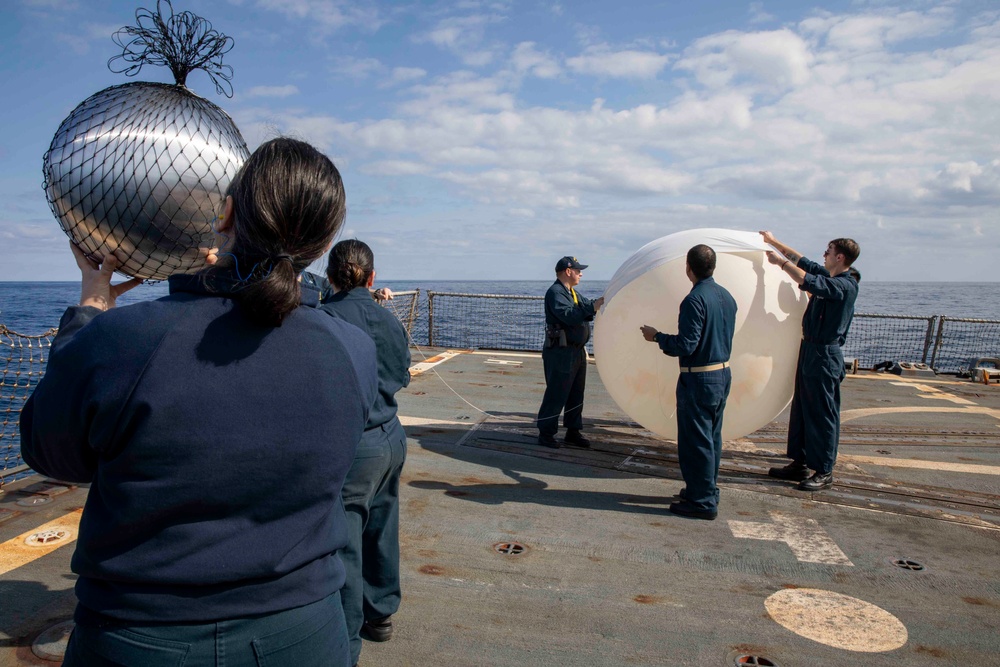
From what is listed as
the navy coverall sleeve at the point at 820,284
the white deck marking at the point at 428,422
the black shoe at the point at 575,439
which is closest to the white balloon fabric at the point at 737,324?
the navy coverall sleeve at the point at 820,284

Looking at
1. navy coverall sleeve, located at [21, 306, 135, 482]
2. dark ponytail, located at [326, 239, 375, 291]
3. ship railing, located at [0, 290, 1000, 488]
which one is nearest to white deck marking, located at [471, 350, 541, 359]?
ship railing, located at [0, 290, 1000, 488]

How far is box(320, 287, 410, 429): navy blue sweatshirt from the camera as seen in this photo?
9.68 feet

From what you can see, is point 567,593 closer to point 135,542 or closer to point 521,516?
point 521,516

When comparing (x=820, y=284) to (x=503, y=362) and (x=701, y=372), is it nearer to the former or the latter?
(x=701, y=372)

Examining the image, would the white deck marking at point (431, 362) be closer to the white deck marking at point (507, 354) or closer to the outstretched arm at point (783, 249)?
the white deck marking at point (507, 354)

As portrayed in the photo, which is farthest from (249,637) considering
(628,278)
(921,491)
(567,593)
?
(921,491)

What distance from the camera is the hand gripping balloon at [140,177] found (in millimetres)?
1902

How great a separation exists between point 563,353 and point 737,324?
1.86 m

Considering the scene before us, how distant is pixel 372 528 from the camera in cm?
297

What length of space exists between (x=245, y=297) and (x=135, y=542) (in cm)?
53

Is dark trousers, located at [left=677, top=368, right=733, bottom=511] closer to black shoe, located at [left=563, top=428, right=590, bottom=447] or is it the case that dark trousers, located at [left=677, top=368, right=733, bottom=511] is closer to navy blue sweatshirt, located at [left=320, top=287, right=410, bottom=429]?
black shoe, located at [left=563, top=428, right=590, bottom=447]

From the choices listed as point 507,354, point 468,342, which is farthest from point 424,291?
point 468,342

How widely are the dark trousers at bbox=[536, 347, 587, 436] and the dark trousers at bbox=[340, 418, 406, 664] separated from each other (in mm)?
3394

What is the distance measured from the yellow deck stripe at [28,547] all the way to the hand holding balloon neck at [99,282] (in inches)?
86.6
